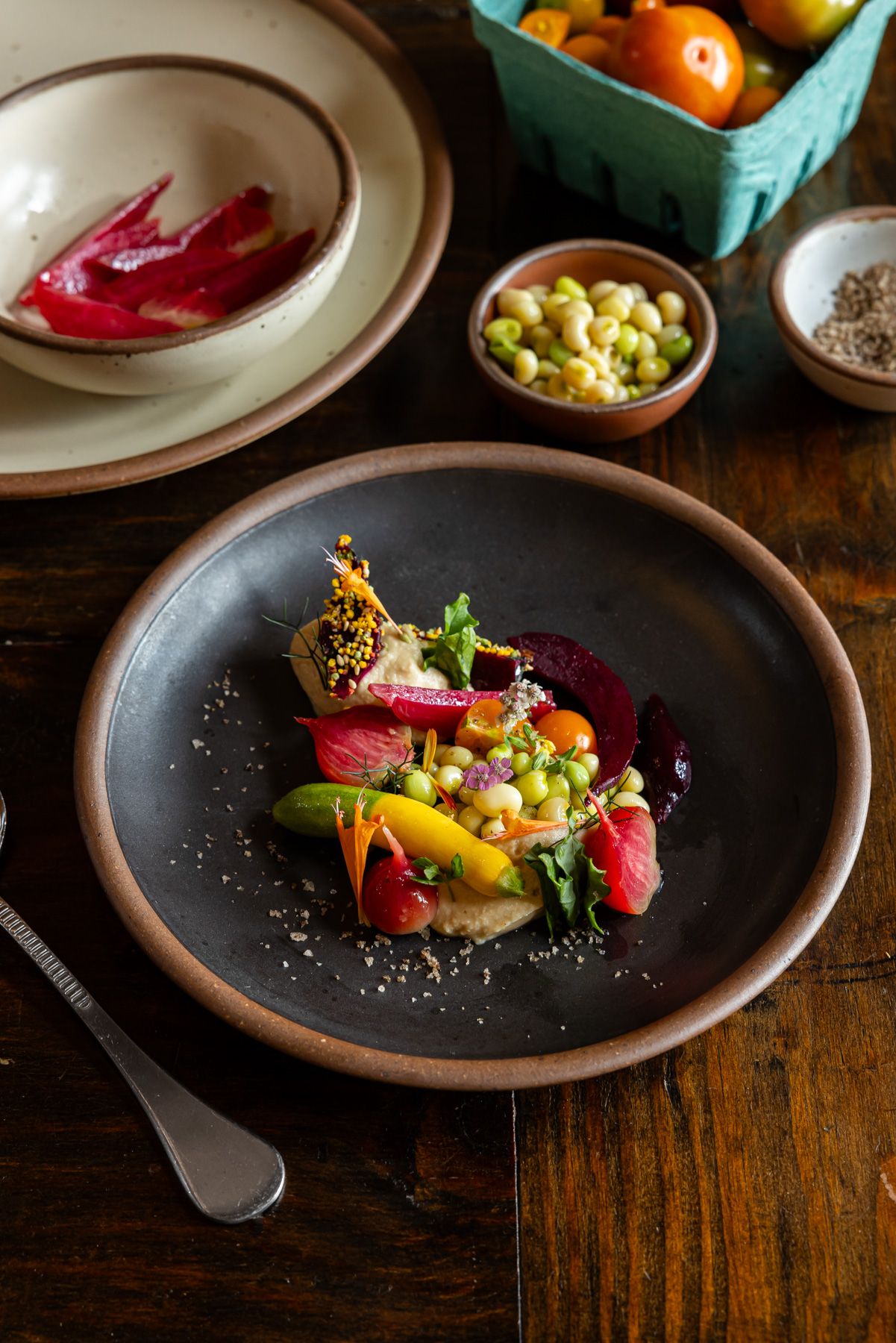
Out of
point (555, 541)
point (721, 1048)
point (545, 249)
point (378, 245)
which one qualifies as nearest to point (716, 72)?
point (545, 249)

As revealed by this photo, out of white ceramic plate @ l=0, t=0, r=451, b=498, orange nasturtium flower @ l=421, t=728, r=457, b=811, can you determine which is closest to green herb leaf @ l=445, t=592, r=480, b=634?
orange nasturtium flower @ l=421, t=728, r=457, b=811

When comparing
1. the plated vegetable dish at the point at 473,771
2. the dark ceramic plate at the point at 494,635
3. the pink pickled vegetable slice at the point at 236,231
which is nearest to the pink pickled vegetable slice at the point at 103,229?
the pink pickled vegetable slice at the point at 236,231

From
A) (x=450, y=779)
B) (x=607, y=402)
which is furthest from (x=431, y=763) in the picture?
(x=607, y=402)

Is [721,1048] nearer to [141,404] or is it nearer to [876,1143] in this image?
[876,1143]

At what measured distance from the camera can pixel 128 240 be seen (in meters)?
1.49

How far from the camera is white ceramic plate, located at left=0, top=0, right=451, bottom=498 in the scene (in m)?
1.31

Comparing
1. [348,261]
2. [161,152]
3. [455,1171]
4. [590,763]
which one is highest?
[161,152]

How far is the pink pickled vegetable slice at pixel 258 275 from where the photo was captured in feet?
4.53

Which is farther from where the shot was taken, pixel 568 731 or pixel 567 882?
pixel 568 731

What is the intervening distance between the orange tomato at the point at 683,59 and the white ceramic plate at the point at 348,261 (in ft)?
0.91

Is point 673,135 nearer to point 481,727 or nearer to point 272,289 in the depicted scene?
point 272,289

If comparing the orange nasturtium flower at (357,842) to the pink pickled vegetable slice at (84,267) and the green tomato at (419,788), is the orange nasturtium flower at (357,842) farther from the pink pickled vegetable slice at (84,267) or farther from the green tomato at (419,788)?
the pink pickled vegetable slice at (84,267)

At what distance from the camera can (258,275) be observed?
139cm

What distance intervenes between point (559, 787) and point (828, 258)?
847 mm
